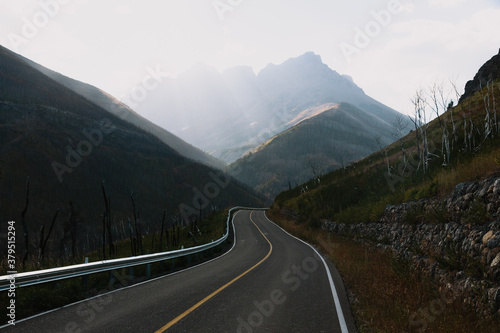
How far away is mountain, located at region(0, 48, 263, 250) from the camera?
119000 mm

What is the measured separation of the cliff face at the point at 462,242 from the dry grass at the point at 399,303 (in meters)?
0.39

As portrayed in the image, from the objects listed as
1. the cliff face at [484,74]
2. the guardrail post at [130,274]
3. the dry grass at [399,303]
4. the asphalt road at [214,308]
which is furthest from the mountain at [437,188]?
the cliff face at [484,74]

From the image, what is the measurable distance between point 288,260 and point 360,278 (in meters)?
5.37

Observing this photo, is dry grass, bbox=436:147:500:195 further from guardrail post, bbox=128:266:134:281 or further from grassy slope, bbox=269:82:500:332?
guardrail post, bbox=128:266:134:281

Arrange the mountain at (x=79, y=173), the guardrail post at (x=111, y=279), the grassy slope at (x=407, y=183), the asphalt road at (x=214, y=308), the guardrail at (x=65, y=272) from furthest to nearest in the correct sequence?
1. the mountain at (x=79, y=173)
2. the grassy slope at (x=407, y=183)
3. the guardrail post at (x=111, y=279)
4. the guardrail at (x=65, y=272)
5. the asphalt road at (x=214, y=308)

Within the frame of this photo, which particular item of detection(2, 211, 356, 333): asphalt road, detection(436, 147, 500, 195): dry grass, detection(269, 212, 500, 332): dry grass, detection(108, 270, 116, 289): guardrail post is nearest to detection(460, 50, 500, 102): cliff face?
detection(436, 147, 500, 195): dry grass

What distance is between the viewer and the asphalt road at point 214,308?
5207mm

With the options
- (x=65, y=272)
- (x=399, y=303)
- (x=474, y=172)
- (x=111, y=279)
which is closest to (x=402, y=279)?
(x=399, y=303)

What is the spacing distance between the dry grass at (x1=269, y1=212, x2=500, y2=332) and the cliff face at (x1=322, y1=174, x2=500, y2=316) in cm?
39

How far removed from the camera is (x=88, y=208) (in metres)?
129

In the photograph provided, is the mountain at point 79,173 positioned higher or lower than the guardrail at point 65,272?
higher

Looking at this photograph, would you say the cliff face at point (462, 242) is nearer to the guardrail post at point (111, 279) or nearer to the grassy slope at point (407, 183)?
the grassy slope at point (407, 183)

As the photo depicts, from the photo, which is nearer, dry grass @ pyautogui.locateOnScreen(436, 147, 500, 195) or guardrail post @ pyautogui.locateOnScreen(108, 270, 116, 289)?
dry grass @ pyautogui.locateOnScreen(436, 147, 500, 195)

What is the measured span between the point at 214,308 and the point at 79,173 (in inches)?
6468
